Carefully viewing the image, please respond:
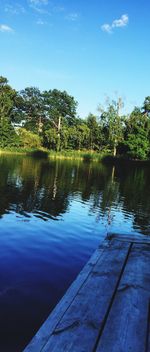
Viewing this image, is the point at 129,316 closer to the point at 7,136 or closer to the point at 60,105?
the point at 7,136

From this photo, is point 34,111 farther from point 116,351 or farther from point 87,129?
point 116,351

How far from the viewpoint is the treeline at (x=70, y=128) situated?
71.9 meters

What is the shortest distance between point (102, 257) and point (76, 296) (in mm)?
1980

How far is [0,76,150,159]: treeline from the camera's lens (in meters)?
71.9

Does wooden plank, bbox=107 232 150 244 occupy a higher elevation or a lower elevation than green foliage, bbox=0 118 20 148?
lower

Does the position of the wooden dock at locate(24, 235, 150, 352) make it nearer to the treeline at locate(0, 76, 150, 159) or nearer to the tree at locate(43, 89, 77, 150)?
the treeline at locate(0, 76, 150, 159)

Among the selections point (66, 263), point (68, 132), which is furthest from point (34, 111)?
point (66, 263)

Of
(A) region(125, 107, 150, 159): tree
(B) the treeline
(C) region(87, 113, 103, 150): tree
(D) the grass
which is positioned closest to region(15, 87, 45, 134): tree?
(B) the treeline

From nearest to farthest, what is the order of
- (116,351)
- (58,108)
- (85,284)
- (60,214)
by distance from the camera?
(116,351) < (85,284) < (60,214) < (58,108)

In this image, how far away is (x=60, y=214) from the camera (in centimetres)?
1490

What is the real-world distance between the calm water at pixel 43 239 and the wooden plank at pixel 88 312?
1.40m

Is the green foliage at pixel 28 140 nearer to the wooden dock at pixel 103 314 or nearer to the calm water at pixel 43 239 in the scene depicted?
the calm water at pixel 43 239

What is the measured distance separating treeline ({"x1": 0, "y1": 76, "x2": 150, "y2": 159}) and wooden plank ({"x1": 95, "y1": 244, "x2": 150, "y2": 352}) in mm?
65767

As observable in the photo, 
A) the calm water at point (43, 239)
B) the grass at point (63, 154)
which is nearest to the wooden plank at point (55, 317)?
the calm water at point (43, 239)
